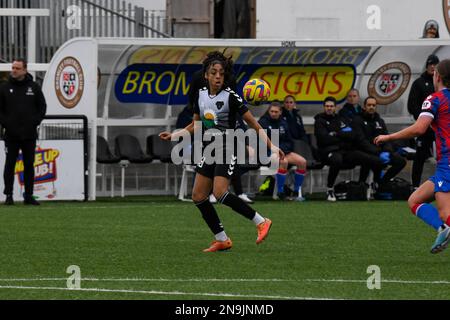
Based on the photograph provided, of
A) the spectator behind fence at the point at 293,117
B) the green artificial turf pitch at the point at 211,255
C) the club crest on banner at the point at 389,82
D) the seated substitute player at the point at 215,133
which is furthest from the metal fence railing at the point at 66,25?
the seated substitute player at the point at 215,133

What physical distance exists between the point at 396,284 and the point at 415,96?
36.6 feet

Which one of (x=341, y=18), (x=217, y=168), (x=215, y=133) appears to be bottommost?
(x=217, y=168)

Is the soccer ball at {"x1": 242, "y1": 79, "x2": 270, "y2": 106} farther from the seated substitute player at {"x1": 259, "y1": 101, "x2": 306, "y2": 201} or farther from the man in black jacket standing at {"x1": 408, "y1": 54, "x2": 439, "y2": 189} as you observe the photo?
the man in black jacket standing at {"x1": 408, "y1": 54, "x2": 439, "y2": 189}

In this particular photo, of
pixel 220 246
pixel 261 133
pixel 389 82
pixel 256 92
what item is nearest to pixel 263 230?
pixel 220 246

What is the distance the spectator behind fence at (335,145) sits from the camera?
2145cm

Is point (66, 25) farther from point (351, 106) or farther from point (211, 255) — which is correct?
point (211, 255)

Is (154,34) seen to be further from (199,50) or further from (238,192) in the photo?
(238,192)

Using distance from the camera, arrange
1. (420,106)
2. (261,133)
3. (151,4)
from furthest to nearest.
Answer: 1. (151,4)
2. (420,106)
3. (261,133)

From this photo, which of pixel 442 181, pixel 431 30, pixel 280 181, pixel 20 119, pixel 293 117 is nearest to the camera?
pixel 442 181

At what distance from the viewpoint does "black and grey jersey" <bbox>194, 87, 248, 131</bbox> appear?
1278 cm

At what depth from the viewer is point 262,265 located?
11547 mm

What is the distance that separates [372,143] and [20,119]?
5840 mm

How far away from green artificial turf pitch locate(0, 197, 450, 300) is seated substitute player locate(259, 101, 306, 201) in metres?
2.04

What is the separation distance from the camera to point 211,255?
12484mm
